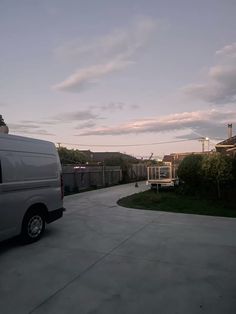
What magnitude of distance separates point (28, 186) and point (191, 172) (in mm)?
13266

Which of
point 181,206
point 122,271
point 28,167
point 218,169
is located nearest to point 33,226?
point 28,167

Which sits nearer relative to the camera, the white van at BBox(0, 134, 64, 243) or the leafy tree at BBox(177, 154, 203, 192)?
the white van at BBox(0, 134, 64, 243)

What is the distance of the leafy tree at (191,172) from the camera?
18573 millimetres

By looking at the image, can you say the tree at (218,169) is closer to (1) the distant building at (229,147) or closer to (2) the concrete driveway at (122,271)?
(1) the distant building at (229,147)

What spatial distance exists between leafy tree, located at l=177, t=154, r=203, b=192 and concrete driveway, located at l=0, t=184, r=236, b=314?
9.73 meters

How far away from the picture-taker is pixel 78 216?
1064 centimetres

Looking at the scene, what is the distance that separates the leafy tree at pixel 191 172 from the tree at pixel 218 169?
1.49m

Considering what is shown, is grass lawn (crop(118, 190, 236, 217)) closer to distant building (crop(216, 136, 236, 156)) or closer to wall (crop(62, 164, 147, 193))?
wall (crop(62, 164, 147, 193))

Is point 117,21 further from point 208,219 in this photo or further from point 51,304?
point 51,304

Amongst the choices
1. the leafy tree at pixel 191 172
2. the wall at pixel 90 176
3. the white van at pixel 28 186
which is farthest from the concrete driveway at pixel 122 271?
the wall at pixel 90 176

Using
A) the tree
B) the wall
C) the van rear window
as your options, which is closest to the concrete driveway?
the van rear window

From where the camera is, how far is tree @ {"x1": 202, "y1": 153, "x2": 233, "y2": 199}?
52.9 feet

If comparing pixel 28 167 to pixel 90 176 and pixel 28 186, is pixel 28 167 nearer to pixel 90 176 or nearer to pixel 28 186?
pixel 28 186

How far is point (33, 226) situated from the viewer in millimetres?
7180
